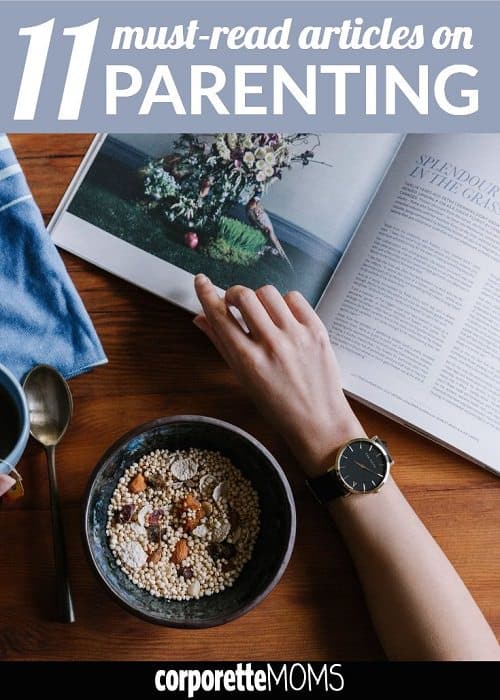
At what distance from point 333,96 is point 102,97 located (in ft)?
0.87

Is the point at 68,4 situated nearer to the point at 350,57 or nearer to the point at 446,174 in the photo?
the point at 350,57

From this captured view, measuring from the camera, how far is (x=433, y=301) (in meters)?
0.76

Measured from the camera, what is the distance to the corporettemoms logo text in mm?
689

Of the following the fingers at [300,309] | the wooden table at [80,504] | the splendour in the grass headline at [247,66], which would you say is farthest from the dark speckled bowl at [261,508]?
the splendour in the grass headline at [247,66]

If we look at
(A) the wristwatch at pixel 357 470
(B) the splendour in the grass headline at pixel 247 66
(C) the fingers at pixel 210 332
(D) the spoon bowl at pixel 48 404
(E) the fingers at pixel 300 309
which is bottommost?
(A) the wristwatch at pixel 357 470

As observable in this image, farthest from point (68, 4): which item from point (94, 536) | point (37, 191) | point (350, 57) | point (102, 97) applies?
point (94, 536)

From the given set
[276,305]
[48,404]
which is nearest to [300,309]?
[276,305]

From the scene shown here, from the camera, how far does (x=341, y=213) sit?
78 cm

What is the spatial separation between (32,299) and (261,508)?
0.32 meters

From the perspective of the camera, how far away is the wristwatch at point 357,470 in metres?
0.71

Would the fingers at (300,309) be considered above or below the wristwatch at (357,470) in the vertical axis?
above

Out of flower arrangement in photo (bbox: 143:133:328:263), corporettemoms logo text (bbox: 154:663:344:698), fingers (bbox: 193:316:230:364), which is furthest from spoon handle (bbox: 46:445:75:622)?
flower arrangement in photo (bbox: 143:133:328:263)

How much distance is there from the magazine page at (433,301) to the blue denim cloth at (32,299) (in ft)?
0.88

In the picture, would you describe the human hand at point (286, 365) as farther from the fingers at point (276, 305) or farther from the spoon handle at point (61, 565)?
the spoon handle at point (61, 565)
